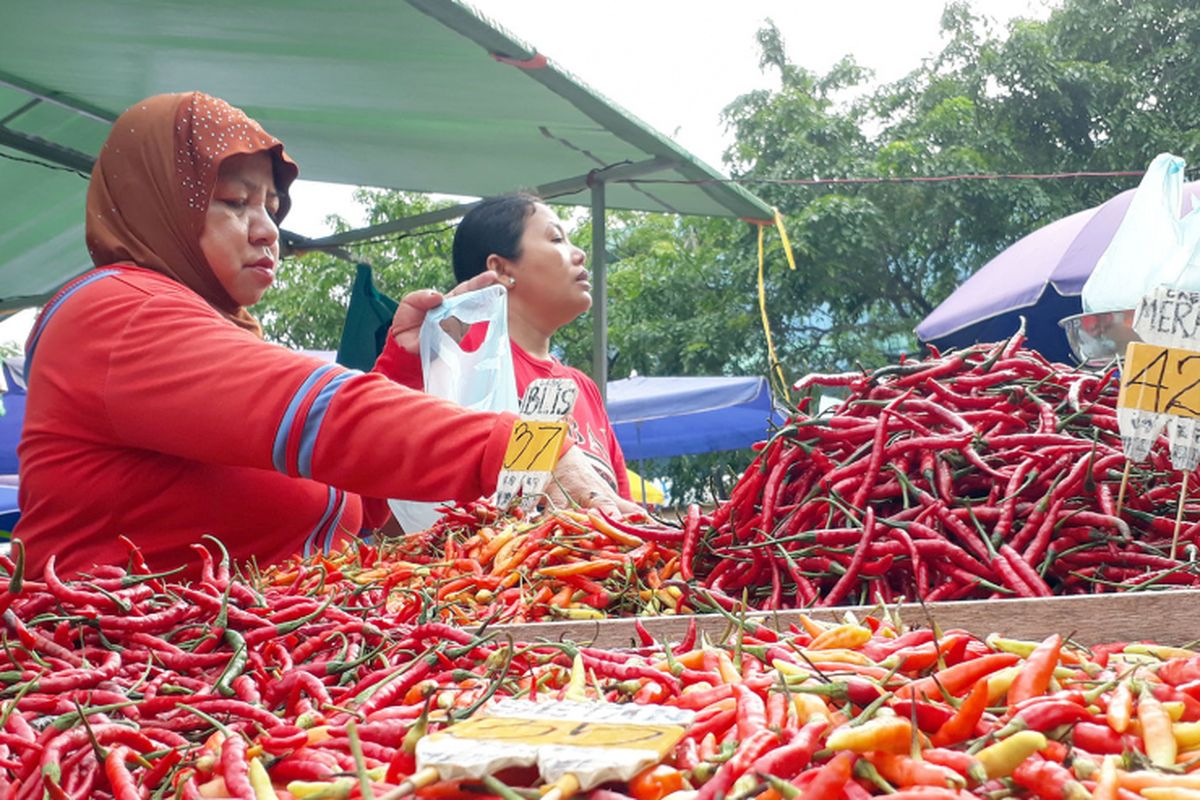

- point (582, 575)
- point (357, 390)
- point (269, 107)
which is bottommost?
point (582, 575)

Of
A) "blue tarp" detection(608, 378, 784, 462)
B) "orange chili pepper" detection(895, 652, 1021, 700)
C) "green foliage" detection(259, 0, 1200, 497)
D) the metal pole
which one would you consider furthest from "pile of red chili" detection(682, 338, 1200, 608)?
"green foliage" detection(259, 0, 1200, 497)

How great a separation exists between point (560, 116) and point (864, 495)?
3.42m

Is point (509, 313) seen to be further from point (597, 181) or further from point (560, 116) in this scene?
point (597, 181)

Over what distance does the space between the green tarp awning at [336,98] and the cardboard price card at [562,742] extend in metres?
3.40

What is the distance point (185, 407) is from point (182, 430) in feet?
0.17

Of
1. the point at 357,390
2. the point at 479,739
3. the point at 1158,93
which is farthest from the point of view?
the point at 1158,93

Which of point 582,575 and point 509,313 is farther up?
point 509,313

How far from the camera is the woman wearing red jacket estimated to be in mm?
2307

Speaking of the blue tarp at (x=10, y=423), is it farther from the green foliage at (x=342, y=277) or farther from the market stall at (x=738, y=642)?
the green foliage at (x=342, y=277)

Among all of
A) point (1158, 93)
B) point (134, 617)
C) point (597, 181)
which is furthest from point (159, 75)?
point (1158, 93)

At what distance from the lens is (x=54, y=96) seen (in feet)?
18.7

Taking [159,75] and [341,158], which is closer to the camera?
[159,75]

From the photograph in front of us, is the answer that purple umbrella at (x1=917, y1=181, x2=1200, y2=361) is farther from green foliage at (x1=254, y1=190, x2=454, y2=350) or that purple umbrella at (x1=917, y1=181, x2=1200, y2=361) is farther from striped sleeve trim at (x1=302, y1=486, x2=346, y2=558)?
green foliage at (x1=254, y1=190, x2=454, y2=350)

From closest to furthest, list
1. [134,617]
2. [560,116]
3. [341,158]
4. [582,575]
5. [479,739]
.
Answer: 1. [479,739]
2. [134,617]
3. [582,575]
4. [560,116]
5. [341,158]
